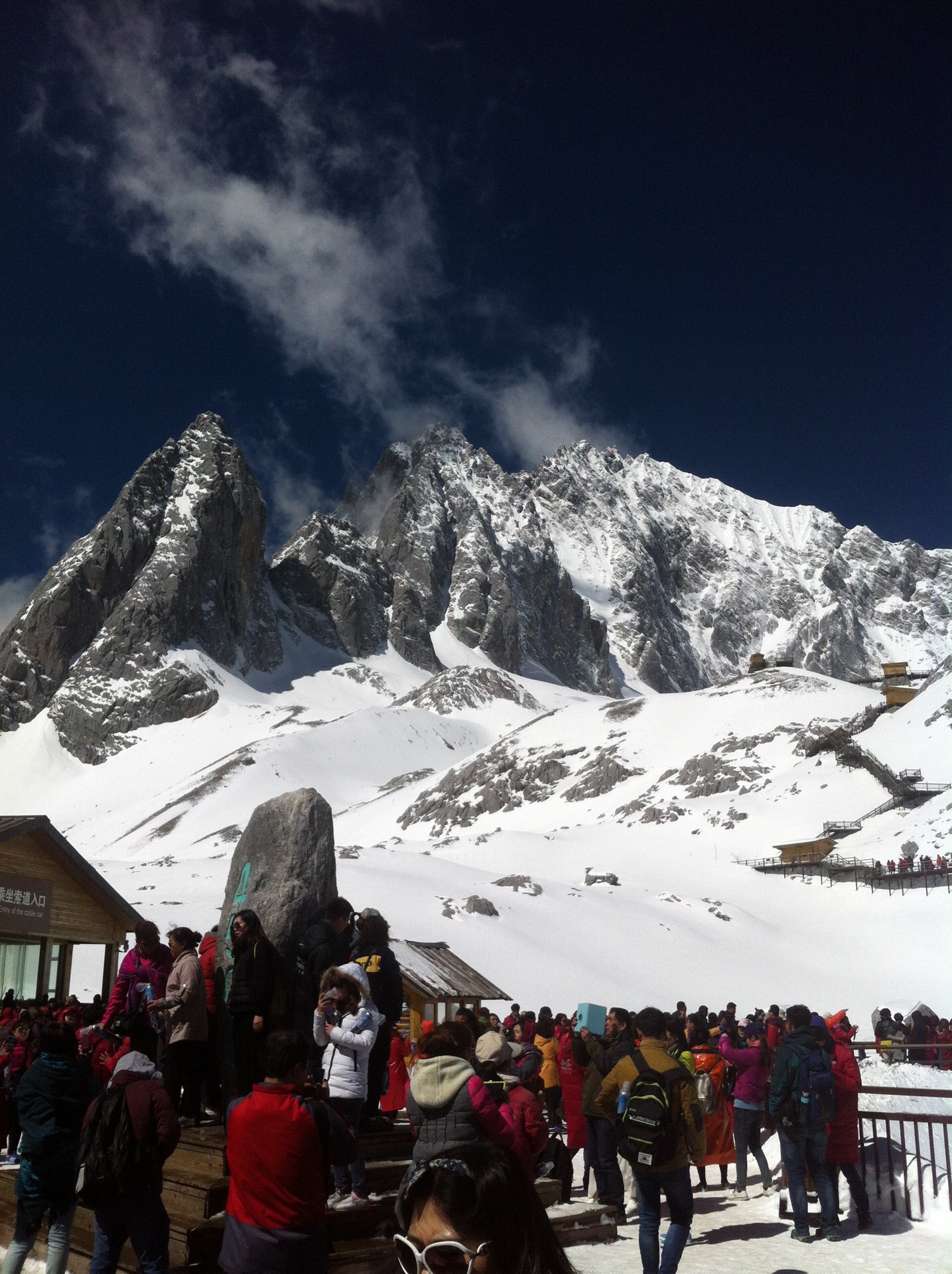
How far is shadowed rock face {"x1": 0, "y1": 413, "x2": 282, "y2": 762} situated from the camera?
124 m

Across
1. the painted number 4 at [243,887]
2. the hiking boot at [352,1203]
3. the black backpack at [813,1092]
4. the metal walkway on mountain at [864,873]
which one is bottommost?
the hiking boot at [352,1203]

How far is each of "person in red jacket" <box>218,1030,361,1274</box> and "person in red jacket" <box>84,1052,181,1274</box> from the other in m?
0.70

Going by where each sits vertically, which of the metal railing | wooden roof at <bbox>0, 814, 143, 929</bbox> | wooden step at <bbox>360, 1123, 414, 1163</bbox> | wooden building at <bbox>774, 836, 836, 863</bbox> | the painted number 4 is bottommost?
the metal railing

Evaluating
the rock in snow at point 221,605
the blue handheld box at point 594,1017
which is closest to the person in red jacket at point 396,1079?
the blue handheld box at point 594,1017

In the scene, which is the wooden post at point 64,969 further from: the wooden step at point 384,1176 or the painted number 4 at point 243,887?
the wooden step at point 384,1176

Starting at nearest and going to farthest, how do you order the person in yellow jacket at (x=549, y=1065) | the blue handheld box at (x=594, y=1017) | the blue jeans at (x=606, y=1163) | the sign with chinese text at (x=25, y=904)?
1. the blue jeans at (x=606, y=1163)
2. the person in yellow jacket at (x=549, y=1065)
3. the blue handheld box at (x=594, y=1017)
4. the sign with chinese text at (x=25, y=904)

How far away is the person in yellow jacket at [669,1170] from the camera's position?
20.0ft

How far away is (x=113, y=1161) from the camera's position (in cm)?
485

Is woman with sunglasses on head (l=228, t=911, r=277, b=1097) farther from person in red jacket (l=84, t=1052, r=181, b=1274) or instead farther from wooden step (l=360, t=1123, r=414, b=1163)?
person in red jacket (l=84, t=1052, r=181, b=1274)

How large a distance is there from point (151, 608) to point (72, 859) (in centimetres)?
12113

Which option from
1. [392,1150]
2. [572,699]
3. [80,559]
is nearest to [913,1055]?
[392,1150]

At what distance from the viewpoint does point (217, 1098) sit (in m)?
8.16

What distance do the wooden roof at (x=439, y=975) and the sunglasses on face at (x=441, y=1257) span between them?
14.6 metres

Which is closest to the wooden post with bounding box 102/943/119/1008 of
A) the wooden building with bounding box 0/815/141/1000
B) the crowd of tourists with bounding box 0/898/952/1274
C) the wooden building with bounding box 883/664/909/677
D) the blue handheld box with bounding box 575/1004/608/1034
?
the wooden building with bounding box 0/815/141/1000
